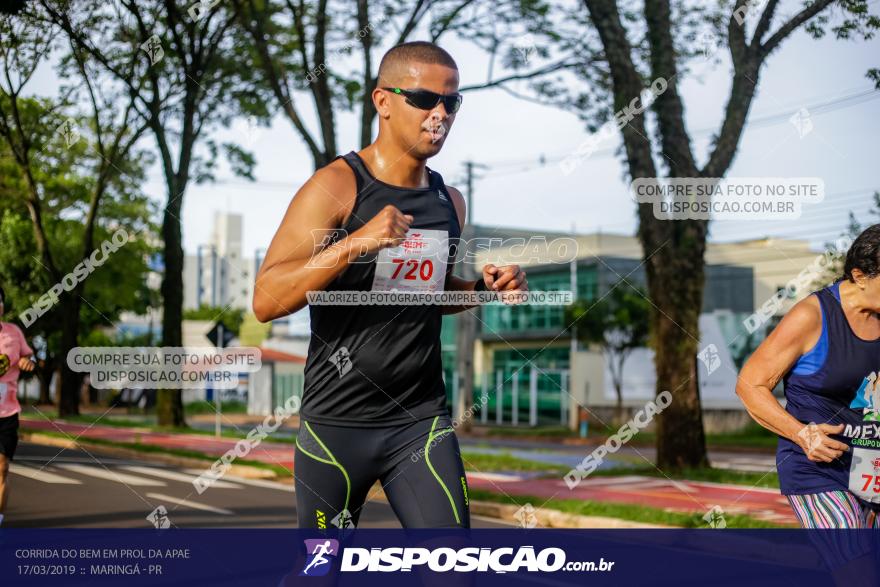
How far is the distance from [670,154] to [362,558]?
37.1ft

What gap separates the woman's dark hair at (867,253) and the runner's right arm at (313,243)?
1683 millimetres

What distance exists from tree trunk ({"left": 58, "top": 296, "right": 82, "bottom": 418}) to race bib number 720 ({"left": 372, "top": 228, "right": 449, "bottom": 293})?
23029mm

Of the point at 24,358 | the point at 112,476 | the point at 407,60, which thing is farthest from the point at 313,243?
the point at 112,476

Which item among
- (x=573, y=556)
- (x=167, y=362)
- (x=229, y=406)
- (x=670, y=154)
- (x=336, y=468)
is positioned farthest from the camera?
(x=229, y=406)

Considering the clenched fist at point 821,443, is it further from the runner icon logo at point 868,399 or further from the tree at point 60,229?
the tree at point 60,229

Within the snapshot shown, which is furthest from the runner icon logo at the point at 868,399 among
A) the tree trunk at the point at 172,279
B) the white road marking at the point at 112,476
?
the tree trunk at the point at 172,279

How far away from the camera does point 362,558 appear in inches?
141

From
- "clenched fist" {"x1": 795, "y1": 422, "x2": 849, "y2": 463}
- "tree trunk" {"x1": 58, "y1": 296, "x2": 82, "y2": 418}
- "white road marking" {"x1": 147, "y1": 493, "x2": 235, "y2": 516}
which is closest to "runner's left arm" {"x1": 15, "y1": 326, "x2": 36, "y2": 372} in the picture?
"white road marking" {"x1": 147, "y1": 493, "x2": 235, "y2": 516}

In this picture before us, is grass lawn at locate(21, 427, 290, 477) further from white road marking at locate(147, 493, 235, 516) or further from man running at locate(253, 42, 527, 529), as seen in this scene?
man running at locate(253, 42, 527, 529)

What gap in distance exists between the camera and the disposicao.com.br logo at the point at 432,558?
10.2 feet

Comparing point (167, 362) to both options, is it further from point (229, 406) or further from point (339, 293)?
point (229, 406)

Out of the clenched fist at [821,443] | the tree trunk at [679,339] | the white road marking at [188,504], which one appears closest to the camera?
the clenched fist at [821,443]

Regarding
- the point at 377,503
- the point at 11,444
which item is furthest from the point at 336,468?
the point at 377,503

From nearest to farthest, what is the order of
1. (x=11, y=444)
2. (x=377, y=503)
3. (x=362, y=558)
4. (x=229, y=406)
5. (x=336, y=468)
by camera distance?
(x=336, y=468)
(x=362, y=558)
(x=11, y=444)
(x=377, y=503)
(x=229, y=406)
